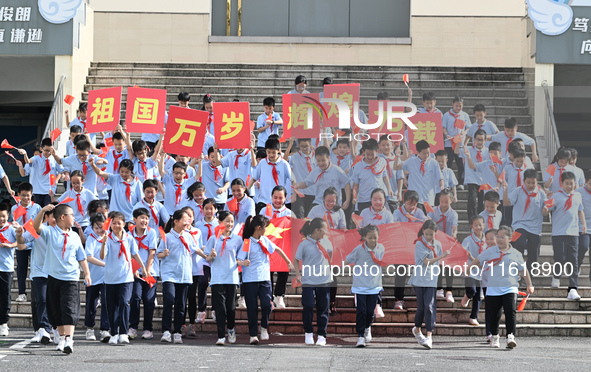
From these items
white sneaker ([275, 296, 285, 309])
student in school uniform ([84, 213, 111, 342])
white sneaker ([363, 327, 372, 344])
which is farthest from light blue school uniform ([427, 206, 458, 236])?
student in school uniform ([84, 213, 111, 342])

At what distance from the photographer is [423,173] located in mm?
13086

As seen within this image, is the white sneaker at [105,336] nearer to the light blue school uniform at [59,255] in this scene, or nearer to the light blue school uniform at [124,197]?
the light blue school uniform at [59,255]

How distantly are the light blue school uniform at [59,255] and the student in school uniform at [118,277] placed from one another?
0.69m

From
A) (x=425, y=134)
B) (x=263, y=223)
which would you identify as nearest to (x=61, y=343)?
(x=263, y=223)

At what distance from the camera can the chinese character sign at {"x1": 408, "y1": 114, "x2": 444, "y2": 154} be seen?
13242mm

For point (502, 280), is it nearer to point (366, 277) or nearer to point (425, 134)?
point (366, 277)

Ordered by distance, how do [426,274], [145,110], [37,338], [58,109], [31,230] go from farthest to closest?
[58,109] → [145,110] → [426,274] → [37,338] → [31,230]

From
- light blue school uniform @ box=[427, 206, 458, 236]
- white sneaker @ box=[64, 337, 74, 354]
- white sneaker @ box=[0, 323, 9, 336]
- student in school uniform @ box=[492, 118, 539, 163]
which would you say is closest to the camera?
white sneaker @ box=[64, 337, 74, 354]

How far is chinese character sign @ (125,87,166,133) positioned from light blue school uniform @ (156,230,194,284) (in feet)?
9.16

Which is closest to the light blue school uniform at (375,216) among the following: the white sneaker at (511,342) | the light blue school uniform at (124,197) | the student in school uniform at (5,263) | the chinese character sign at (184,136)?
the white sneaker at (511,342)

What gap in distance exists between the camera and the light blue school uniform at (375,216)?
1245cm

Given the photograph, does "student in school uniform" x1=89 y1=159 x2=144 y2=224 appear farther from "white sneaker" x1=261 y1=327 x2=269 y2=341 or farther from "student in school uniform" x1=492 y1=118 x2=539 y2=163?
"student in school uniform" x1=492 y1=118 x2=539 y2=163

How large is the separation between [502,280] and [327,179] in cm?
282

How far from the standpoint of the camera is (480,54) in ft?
74.7
